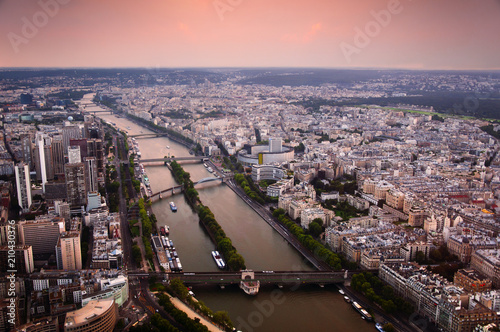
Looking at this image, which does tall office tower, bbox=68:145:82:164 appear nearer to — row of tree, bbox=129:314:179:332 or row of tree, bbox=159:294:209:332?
row of tree, bbox=159:294:209:332

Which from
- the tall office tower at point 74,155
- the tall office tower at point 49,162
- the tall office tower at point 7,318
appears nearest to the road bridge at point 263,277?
the tall office tower at point 7,318

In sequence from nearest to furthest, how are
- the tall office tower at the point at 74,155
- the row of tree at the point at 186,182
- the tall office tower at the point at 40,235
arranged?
the tall office tower at the point at 40,235
the row of tree at the point at 186,182
the tall office tower at the point at 74,155

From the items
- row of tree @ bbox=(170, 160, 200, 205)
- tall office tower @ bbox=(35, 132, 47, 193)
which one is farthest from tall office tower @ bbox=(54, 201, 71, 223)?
row of tree @ bbox=(170, 160, 200, 205)

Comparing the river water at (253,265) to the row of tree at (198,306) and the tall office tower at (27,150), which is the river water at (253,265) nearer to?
the row of tree at (198,306)

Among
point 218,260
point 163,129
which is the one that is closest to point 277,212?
point 218,260

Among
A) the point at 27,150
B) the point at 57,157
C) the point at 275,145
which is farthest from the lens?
the point at 275,145

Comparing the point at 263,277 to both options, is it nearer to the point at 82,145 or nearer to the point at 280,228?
the point at 280,228
